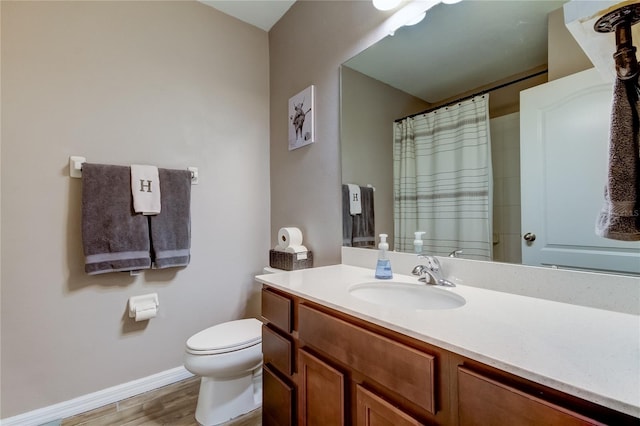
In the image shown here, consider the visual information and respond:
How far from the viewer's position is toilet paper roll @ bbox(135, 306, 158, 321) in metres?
1.65

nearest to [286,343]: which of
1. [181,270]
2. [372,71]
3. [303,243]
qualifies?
[303,243]

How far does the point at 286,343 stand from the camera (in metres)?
1.09

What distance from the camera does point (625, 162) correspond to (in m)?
0.52

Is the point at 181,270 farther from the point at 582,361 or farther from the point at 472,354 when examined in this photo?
the point at 582,361

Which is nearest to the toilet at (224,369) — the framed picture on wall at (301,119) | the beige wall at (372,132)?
the beige wall at (372,132)

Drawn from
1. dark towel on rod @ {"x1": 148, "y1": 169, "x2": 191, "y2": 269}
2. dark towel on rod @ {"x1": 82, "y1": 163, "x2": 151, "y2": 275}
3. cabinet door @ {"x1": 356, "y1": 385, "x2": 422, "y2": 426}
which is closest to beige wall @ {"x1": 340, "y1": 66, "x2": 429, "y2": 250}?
cabinet door @ {"x1": 356, "y1": 385, "x2": 422, "y2": 426}

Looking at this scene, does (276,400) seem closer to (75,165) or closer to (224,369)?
(224,369)

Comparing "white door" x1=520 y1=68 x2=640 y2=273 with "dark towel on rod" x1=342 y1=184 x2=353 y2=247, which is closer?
"white door" x1=520 y1=68 x2=640 y2=273

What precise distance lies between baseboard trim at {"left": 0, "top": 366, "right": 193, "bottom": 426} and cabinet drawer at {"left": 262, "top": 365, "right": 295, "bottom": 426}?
916 mm

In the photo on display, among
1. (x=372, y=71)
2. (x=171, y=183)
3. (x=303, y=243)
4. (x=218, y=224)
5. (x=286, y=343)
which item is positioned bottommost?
(x=286, y=343)

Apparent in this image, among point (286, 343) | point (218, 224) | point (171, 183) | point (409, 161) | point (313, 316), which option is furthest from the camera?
point (218, 224)

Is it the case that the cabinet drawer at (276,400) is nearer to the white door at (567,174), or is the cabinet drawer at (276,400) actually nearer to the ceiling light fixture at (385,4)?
the white door at (567,174)

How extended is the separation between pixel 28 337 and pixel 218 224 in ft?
3.70

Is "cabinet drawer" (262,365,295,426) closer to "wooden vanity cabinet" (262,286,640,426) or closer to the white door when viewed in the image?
"wooden vanity cabinet" (262,286,640,426)
